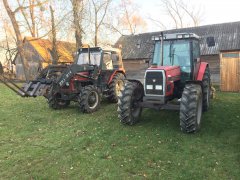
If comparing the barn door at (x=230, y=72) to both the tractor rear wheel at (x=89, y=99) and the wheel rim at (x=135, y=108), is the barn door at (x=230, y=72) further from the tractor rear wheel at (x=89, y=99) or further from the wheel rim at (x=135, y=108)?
the wheel rim at (x=135, y=108)

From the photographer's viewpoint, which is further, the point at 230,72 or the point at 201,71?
the point at 230,72

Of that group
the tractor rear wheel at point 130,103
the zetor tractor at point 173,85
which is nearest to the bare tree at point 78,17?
the zetor tractor at point 173,85

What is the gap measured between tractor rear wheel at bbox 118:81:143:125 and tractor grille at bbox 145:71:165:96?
22.1 inches

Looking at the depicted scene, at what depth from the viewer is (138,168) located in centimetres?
516

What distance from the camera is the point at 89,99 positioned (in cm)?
1003

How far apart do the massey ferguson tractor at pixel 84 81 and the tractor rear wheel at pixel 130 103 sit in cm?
239

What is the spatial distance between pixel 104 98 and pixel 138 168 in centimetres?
768

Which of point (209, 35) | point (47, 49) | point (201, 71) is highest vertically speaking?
point (47, 49)

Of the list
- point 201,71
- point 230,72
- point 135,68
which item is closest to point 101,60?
point 201,71

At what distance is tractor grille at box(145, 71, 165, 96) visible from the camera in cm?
705

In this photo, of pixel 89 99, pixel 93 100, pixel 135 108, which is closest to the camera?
pixel 135 108

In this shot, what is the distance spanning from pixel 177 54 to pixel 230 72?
830 cm

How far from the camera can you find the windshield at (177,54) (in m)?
7.94

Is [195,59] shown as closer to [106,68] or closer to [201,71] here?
[201,71]
